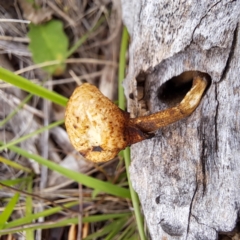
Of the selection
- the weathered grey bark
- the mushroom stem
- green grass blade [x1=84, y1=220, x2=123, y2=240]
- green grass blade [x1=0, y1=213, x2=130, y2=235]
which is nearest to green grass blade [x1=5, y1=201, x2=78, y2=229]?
green grass blade [x1=0, y1=213, x2=130, y2=235]

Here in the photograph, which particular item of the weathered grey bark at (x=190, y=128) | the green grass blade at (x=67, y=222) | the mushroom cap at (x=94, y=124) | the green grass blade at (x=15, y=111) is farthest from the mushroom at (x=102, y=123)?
the green grass blade at (x=15, y=111)

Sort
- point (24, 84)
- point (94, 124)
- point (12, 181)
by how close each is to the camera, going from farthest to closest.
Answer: point (12, 181) < point (24, 84) < point (94, 124)

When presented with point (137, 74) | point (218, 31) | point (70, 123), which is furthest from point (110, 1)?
point (70, 123)

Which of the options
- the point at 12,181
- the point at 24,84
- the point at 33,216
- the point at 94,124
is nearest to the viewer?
the point at 94,124

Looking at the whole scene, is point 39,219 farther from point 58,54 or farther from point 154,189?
point 58,54

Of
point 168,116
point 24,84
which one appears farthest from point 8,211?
point 168,116

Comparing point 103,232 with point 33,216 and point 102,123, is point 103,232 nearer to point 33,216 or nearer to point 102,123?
point 33,216
